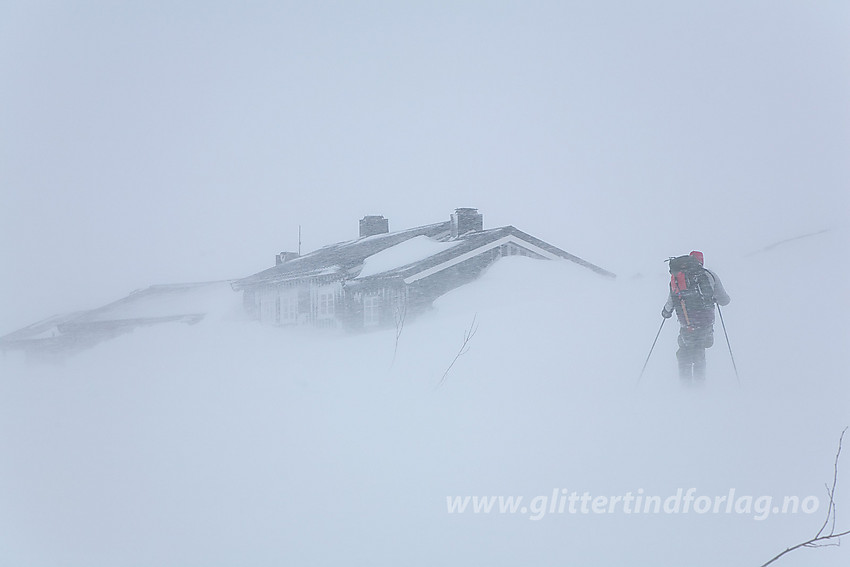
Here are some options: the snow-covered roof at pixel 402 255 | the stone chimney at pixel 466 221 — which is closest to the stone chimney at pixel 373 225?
the snow-covered roof at pixel 402 255

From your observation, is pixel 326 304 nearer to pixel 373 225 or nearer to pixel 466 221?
pixel 373 225

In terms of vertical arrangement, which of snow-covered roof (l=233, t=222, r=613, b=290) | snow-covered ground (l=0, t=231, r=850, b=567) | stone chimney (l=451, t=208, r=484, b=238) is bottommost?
snow-covered ground (l=0, t=231, r=850, b=567)

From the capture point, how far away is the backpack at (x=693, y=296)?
333 centimetres

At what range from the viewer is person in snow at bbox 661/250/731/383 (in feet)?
10.9

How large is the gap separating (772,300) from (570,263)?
3.27 feet

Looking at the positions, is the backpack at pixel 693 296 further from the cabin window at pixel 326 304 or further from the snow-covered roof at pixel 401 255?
the cabin window at pixel 326 304

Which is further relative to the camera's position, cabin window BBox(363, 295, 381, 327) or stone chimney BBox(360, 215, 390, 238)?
stone chimney BBox(360, 215, 390, 238)

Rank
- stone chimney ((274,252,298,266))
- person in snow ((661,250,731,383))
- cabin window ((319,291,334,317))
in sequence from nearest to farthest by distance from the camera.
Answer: person in snow ((661,250,731,383))
cabin window ((319,291,334,317))
stone chimney ((274,252,298,266))

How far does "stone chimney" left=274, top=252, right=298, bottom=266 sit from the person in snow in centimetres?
188

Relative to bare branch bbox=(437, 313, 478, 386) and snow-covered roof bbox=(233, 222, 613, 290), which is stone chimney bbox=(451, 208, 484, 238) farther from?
bare branch bbox=(437, 313, 478, 386)

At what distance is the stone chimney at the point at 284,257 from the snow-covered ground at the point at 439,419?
0.36 m

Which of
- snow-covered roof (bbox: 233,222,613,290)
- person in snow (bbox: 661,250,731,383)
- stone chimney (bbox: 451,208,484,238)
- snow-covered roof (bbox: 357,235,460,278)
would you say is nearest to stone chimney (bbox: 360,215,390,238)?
snow-covered roof (bbox: 233,222,613,290)

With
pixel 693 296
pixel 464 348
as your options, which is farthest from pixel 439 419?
pixel 693 296

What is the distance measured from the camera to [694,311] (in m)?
3.33
